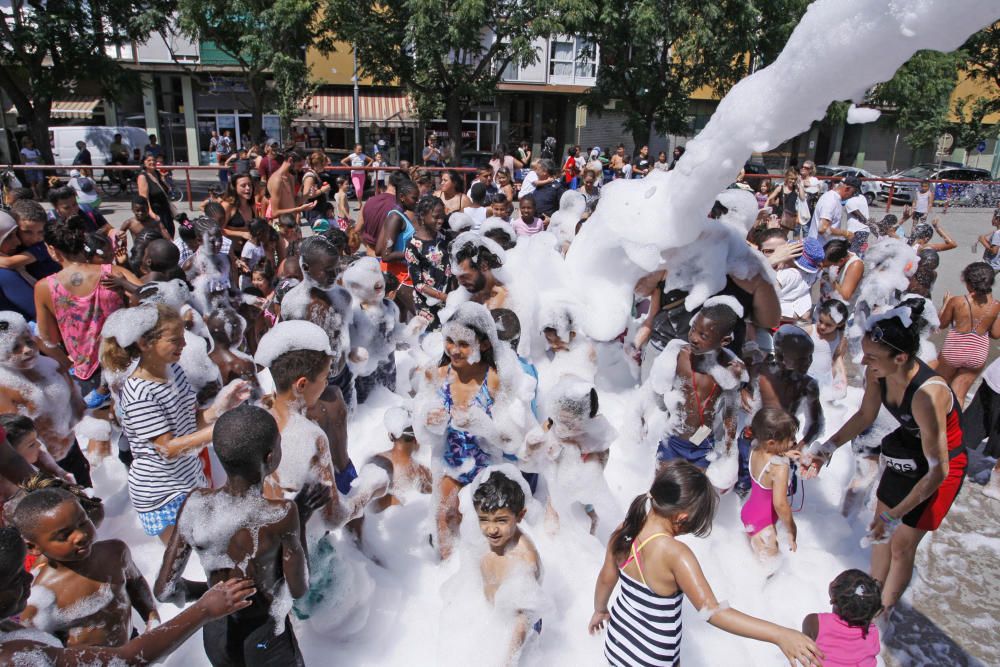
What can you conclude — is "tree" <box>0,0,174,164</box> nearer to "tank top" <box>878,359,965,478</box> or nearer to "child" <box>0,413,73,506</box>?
"child" <box>0,413,73,506</box>

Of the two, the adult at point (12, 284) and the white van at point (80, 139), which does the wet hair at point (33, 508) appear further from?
the white van at point (80, 139)

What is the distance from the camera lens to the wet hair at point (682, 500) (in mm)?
2275

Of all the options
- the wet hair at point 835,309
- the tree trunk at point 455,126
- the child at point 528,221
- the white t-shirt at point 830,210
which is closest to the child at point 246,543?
the wet hair at point 835,309

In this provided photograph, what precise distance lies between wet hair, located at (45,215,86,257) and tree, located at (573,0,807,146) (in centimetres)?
1758

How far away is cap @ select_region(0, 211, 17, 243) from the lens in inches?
164

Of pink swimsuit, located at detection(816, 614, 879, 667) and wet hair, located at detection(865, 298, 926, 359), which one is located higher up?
wet hair, located at detection(865, 298, 926, 359)

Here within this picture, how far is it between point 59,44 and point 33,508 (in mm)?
19301

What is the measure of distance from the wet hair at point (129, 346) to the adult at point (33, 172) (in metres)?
11.5

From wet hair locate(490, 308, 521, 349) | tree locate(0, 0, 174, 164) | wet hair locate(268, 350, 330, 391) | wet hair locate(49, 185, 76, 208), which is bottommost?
wet hair locate(490, 308, 521, 349)

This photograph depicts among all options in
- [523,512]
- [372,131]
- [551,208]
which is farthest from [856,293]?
[372,131]

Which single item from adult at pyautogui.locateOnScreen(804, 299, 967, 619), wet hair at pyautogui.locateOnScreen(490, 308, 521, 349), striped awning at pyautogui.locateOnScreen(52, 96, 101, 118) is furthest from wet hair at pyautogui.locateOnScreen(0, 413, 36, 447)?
striped awning at pyautogui.locateOnScreen(52, 96, 101, 118)

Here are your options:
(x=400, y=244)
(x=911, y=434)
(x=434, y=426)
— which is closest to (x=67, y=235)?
(x=434, y=426)

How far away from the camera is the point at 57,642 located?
5.98 ft

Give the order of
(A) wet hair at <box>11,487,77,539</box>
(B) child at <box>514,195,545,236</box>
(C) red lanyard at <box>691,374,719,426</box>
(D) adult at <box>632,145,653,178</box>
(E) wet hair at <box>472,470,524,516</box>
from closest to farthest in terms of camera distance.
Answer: (A) wet hair at <box>11,487,77,539</box> < (E) wet hair at <box>472,470,524,516</box> < (C) red lanyard at <box>691,374,719,426</box> < (B) child at <box>514,195,545,236</box> < (D) adult at <box>632,145,653,178</box>
